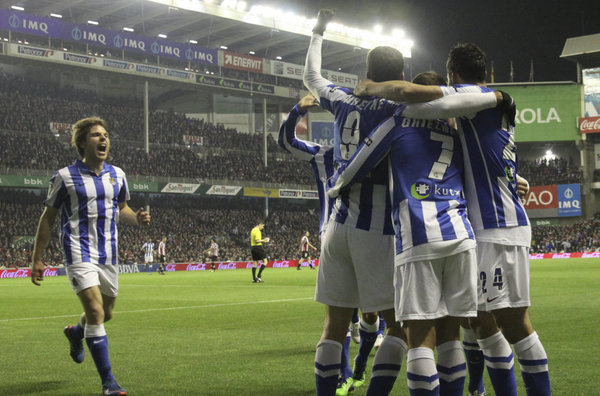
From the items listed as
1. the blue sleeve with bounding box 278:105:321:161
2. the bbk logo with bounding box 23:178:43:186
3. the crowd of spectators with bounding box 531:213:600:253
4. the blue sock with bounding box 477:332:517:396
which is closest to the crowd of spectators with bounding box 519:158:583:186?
the crowd of spectators with bounding box 531:213:600:253

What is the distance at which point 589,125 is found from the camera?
63.6 metres

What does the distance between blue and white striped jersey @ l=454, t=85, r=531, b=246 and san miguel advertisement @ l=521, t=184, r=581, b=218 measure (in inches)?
2415

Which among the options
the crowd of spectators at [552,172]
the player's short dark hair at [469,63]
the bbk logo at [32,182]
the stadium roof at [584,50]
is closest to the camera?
the player's short dark hair at [469,63]

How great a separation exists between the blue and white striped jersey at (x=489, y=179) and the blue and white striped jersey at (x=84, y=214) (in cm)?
352

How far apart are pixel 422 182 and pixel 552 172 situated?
219ft

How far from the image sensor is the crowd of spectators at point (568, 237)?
2184 inches

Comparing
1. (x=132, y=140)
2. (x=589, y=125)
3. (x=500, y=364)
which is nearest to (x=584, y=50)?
(x=589, y=125)

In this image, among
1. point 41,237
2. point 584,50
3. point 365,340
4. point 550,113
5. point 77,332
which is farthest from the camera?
point 550,113

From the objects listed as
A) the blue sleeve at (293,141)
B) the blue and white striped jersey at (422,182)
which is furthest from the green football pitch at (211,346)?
the blue and white striped jersey at (422,182)

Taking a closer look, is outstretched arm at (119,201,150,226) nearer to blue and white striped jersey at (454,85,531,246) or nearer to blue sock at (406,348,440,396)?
blue and white striped jersey at (454,85,531,246)

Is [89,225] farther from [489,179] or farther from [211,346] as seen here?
[489,179]

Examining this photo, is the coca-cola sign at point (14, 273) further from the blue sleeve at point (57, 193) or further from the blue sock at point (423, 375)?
the blue sock at point (423, 375)

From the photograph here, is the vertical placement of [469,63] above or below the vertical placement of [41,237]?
above

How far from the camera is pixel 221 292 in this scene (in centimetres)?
2020
